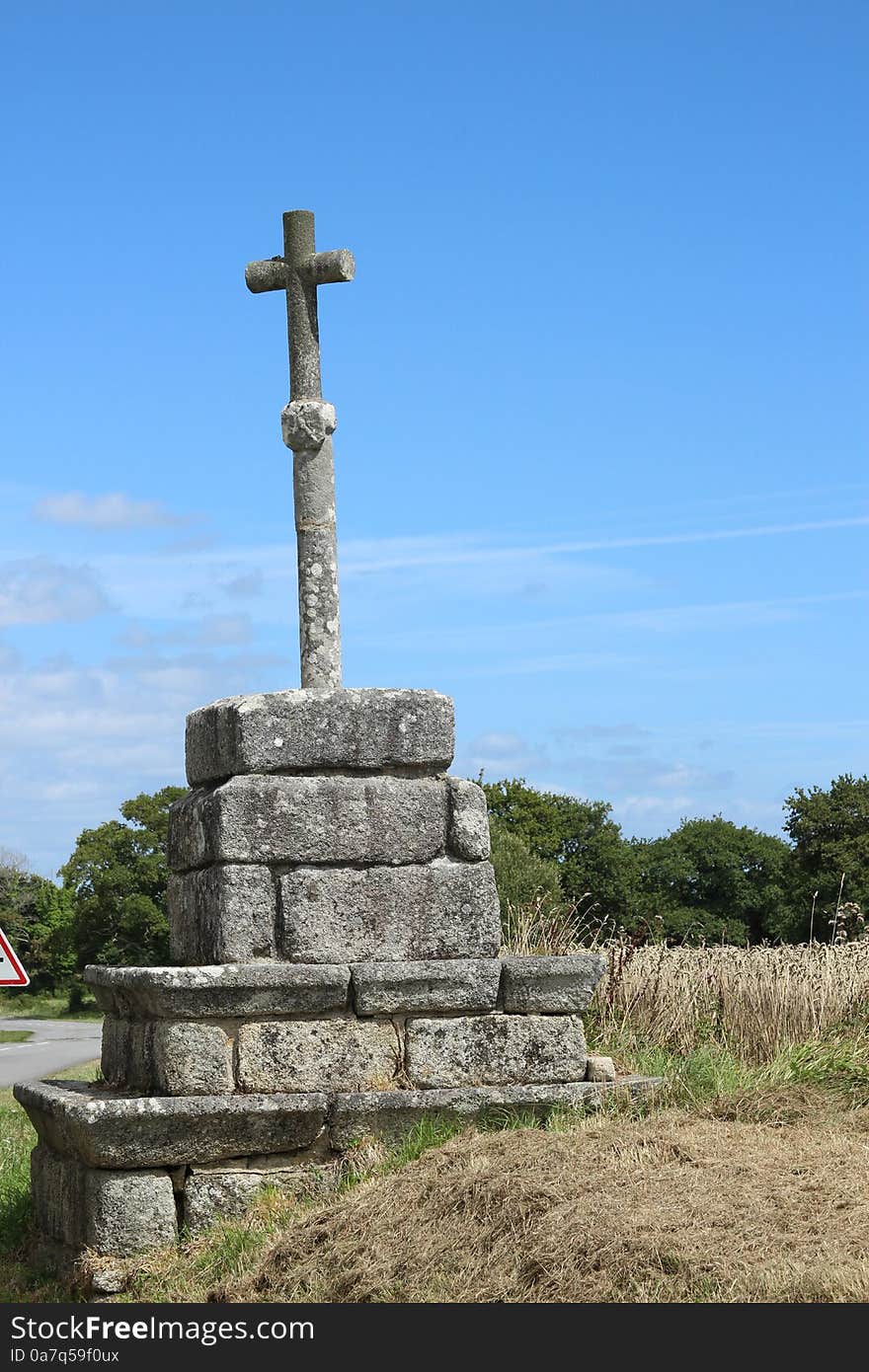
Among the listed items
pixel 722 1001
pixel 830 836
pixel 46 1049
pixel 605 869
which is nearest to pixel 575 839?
pixel 605 869

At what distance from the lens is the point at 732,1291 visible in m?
5.62

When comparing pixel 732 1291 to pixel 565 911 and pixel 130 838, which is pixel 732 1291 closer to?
pixel 565 911

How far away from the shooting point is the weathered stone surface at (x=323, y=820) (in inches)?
295

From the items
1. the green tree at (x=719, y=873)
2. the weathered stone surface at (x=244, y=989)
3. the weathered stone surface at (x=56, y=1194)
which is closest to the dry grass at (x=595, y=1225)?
the weathered stone surface at (x=244, y=989)

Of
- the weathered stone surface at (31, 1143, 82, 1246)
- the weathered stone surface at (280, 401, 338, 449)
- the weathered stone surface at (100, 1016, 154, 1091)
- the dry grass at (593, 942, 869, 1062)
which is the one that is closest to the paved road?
the weathered stone surface at (31, 1143, 82, 1246)

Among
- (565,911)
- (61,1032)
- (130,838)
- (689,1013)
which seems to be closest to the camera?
(689,1013)

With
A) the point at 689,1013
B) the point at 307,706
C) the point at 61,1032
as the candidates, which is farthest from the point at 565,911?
the point at 61,1032

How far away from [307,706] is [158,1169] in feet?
7.63

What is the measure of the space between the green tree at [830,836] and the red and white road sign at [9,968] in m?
31.0

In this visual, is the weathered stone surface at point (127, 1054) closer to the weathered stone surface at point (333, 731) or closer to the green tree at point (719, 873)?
the weathered stone surface at point (333, 731)

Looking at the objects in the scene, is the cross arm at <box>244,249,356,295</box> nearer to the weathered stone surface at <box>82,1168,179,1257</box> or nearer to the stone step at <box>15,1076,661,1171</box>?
the stone step at <box>15,1076,661,1171</box>

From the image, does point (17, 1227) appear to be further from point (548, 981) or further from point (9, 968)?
point (548, 981)

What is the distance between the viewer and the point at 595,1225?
6082 millimetres

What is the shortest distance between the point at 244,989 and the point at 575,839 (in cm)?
3768
